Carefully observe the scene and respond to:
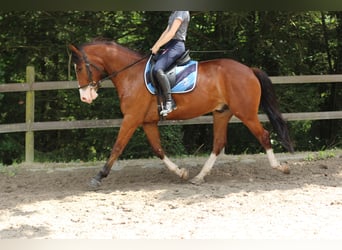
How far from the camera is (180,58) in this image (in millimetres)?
5344

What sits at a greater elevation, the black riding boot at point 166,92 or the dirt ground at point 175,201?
the black riding boot at point 166,92

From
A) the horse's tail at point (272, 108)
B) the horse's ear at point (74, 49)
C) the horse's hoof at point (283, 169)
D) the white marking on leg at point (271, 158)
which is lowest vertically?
the horse's hoof at point (283, 169)

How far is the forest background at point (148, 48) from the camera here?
9.09 meters

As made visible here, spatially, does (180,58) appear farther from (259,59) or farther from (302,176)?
(259,59)

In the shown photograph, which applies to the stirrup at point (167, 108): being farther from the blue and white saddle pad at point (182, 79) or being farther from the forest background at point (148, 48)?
the forest background at point (148, 48)

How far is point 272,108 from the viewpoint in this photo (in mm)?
5781

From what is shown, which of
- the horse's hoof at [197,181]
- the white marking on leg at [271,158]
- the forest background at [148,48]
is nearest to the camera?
the horse's hoof at [197,181]

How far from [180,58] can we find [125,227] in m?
2.41

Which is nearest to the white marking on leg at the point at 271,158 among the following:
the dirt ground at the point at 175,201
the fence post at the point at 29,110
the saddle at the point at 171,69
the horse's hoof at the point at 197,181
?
the dirt ground at the point at 175,201

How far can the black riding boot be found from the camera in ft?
16.9

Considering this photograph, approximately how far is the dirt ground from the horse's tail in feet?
1.77

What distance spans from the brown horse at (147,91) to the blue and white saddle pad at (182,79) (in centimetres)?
7

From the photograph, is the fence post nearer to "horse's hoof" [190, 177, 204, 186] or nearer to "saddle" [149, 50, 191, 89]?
"saddle" [149, 50, 191, 89]

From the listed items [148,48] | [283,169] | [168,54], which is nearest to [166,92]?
[168,54]
